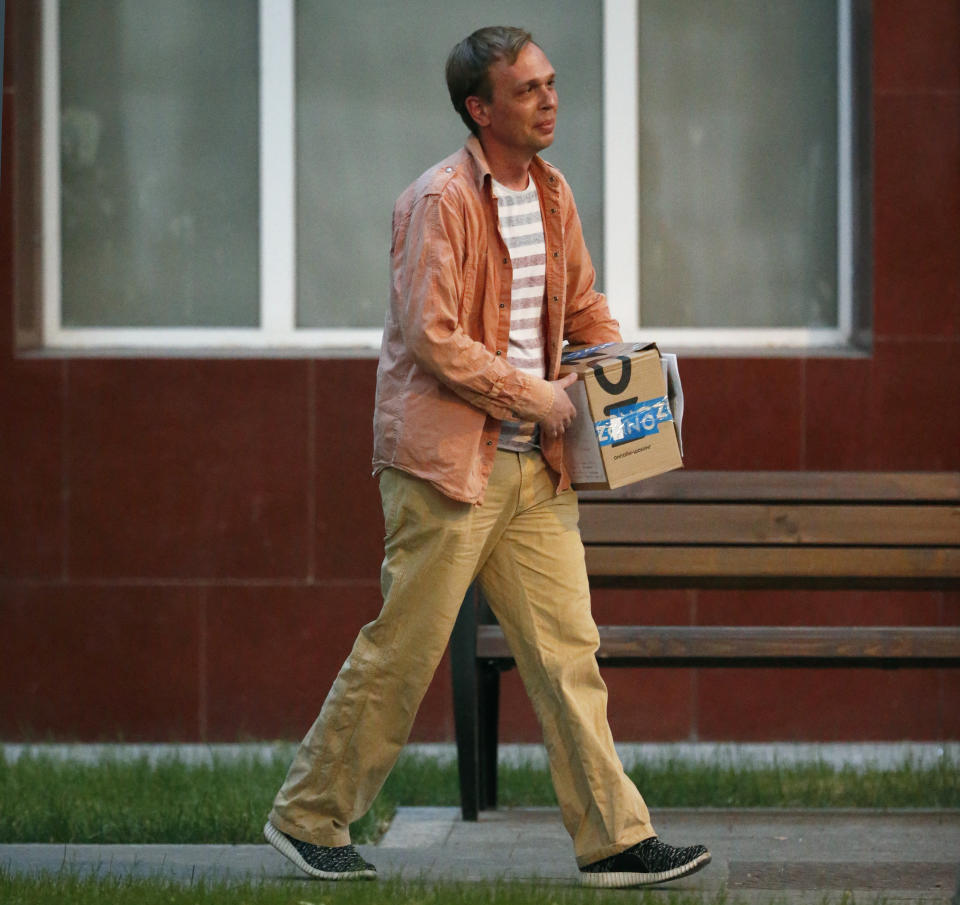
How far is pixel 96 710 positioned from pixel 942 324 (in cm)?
355

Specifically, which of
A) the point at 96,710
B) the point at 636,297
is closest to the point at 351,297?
the point at 636,297

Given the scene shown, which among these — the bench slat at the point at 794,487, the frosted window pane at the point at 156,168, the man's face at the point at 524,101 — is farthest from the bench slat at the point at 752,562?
the frosted window pane at the point at 156,168

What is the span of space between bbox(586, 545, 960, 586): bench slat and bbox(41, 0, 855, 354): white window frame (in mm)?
1796

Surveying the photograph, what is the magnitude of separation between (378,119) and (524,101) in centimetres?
306

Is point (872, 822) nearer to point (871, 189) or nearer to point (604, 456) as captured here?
point (604, 456)

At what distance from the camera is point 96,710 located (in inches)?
265

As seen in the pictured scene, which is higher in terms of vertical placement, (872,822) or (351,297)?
(351,297)

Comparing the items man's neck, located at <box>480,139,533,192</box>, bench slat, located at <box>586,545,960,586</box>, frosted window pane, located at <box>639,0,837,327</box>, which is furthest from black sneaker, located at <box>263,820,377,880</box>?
frosted window pane, located at <box>639,0,837,327</box>

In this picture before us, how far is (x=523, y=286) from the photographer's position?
4141mm

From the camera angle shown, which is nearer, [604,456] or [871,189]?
[604,456]

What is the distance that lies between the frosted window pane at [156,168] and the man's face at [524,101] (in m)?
3.11

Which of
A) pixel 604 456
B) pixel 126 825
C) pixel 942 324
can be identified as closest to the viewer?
pixel 604 456

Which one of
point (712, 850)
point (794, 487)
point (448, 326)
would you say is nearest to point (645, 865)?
point (712, 850)

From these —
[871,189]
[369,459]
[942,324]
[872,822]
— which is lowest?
[872,822]
